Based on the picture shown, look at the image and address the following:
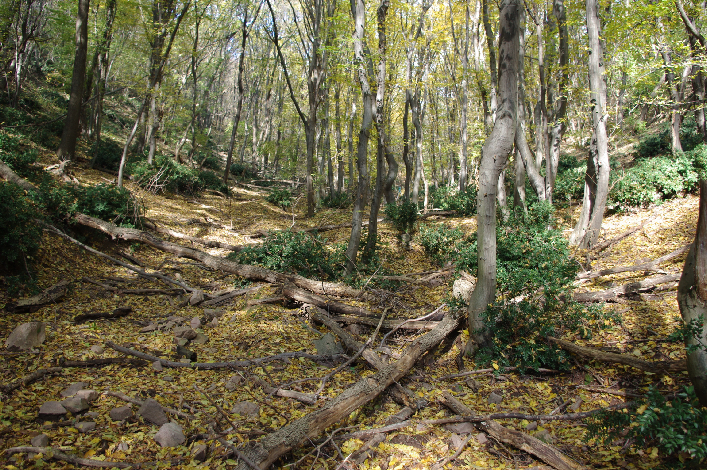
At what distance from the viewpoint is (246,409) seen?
11.5 ft

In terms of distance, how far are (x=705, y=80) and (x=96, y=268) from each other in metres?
17.9

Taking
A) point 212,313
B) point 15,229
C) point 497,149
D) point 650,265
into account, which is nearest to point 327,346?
point 212,313

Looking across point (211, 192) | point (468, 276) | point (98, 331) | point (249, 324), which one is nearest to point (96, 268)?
point (98, 331)

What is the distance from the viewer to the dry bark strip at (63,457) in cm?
249

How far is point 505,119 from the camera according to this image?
4.23 metres

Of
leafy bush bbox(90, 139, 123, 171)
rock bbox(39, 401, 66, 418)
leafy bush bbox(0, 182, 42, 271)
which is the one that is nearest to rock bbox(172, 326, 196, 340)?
rock bbox(39, 401, 66, 418)

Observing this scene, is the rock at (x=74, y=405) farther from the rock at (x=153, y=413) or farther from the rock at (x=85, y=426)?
the rock at (x=153, y=413)

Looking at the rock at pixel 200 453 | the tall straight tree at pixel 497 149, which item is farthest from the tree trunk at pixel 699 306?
the rock at pixel 200 453

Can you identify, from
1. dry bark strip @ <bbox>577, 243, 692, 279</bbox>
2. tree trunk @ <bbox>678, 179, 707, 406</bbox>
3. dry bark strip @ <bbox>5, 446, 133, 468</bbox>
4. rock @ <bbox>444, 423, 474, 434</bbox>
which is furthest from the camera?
dry bark strip @ <bbox>577, 243, 692, 279</bbox>

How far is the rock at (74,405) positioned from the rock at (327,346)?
2.52 metres

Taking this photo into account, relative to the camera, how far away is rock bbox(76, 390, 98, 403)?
124 inches

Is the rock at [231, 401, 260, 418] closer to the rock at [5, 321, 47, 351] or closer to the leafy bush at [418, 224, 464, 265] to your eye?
the rock at [5, 321, 47, 351]

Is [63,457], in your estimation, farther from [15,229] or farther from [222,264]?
[222,264]

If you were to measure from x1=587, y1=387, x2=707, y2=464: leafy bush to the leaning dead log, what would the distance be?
6.01 meters
